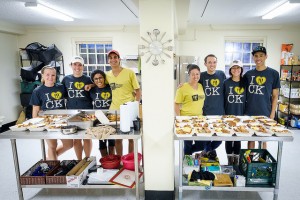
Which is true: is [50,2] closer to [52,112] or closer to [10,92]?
[52,112]

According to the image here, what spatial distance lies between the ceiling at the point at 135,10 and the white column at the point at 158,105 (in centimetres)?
99

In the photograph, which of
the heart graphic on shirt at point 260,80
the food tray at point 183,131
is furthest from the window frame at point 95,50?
the food tray at point 183,131

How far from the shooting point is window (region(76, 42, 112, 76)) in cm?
660

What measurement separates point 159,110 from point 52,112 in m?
1.57

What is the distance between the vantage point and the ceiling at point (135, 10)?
3732mm

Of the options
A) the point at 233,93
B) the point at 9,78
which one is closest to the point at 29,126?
the point at 233,93

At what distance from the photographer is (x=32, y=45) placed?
5875mm

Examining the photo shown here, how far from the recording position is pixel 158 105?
2.44 m

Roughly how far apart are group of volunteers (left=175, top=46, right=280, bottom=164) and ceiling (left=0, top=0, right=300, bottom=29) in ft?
3.76

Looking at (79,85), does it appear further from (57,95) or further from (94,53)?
(94,53)

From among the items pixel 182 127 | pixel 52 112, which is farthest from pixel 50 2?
pixel 182 127

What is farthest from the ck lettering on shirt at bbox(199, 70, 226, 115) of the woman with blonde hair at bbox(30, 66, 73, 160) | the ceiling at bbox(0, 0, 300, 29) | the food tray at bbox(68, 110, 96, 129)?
the woman with blonde hair at bbox(30, 66, 73, 160)

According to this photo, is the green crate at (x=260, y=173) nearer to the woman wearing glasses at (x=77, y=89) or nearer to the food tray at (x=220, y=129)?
the food tray at (x=220, y=129)

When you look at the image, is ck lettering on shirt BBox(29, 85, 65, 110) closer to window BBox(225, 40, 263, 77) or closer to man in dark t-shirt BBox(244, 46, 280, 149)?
man in dark t-shirt BBox(244, 46, 280, 149)
